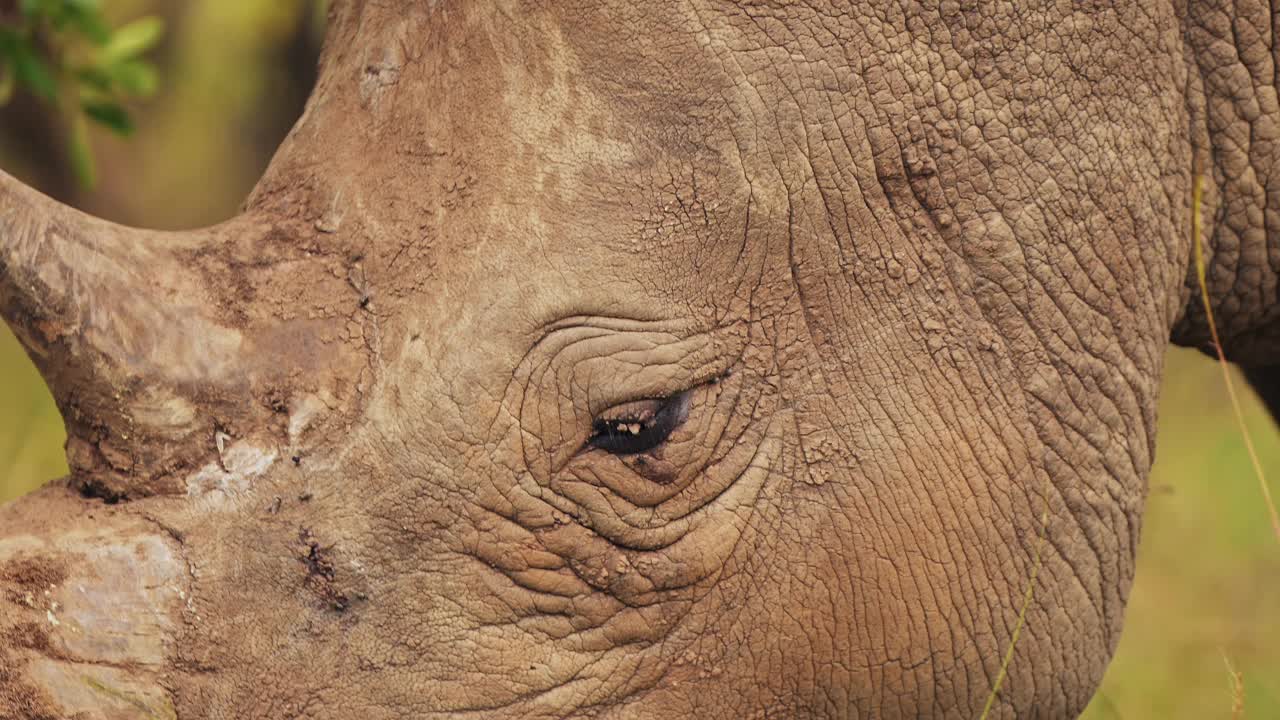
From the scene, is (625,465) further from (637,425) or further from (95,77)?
(95,77)

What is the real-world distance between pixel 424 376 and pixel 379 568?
341mm

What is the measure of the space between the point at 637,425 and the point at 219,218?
7090mm

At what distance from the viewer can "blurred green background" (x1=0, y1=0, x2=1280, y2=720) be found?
5855mm

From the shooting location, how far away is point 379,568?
2.88m

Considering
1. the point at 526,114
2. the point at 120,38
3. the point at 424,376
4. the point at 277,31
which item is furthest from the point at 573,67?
the point at 277,31

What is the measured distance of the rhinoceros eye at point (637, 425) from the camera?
3.01 meters

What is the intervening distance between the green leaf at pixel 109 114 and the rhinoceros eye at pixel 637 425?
3010mm

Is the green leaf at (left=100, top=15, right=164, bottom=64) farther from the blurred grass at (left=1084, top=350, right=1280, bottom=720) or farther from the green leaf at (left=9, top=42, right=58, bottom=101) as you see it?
the blurred grass at (left=1084, top=350, right=1280, bottom=720)

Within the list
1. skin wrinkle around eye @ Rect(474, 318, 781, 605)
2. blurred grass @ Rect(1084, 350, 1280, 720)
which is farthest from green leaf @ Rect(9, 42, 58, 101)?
blurred grass @ Rect(1084, 350, 1280, 720)

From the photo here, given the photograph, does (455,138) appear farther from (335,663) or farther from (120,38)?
(120,38)

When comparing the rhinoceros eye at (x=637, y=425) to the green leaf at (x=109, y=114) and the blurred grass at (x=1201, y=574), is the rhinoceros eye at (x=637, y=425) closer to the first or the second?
the blurred grass at (x=1201, y=574)

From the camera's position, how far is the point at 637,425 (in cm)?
302

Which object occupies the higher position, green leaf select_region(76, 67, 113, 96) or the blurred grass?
green leaf select_region(76, 67, 113, 96)

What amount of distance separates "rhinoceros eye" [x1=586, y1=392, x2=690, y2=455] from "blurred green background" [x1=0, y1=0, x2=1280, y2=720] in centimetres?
166
